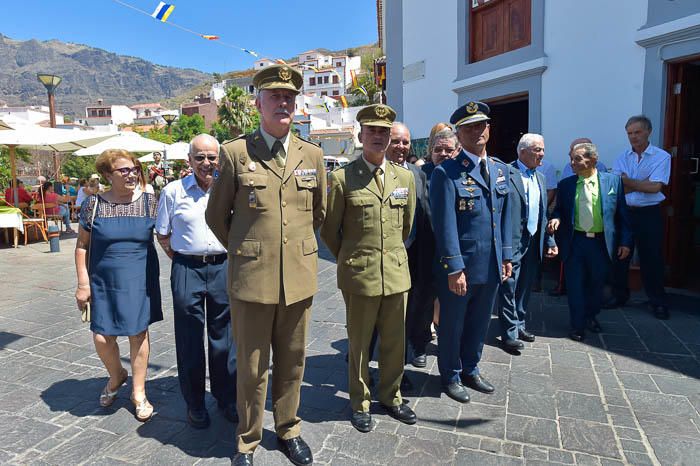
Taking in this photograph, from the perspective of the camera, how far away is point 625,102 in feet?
19.5

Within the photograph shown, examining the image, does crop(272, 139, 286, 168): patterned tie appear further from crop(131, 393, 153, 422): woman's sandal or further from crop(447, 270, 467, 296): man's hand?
crop(131, 393, 153, 422): woman's sandal

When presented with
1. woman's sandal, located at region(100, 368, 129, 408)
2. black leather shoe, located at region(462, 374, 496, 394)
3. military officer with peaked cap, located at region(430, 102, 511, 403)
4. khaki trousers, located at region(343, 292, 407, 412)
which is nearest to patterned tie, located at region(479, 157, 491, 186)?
military officer with peaked cap, located at region(430, 102, 511, 403)

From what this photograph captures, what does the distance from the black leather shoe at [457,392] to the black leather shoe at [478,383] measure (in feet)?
0.36

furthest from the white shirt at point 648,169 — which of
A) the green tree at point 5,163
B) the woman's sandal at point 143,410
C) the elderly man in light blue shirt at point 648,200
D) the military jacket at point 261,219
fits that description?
the green tree at point 5,163

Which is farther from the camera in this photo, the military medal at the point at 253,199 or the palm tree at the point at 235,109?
the palm tree at the point at 235,109

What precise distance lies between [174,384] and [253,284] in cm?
176

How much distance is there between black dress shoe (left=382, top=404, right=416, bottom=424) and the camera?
3.03 m

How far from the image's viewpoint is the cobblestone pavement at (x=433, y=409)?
8.89 ft

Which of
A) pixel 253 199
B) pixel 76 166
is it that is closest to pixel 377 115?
pixel 253 199

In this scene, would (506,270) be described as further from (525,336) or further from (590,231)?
(590,231)

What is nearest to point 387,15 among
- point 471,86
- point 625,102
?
point 471,86

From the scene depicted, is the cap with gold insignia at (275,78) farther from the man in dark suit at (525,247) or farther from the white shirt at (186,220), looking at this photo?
the man in dark suit at (525,247)

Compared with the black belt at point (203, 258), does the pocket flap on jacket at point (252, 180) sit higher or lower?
higher

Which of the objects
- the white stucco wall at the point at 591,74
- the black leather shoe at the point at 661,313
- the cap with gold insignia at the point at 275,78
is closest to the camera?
the cap with gold insignia at the point at 275,78
